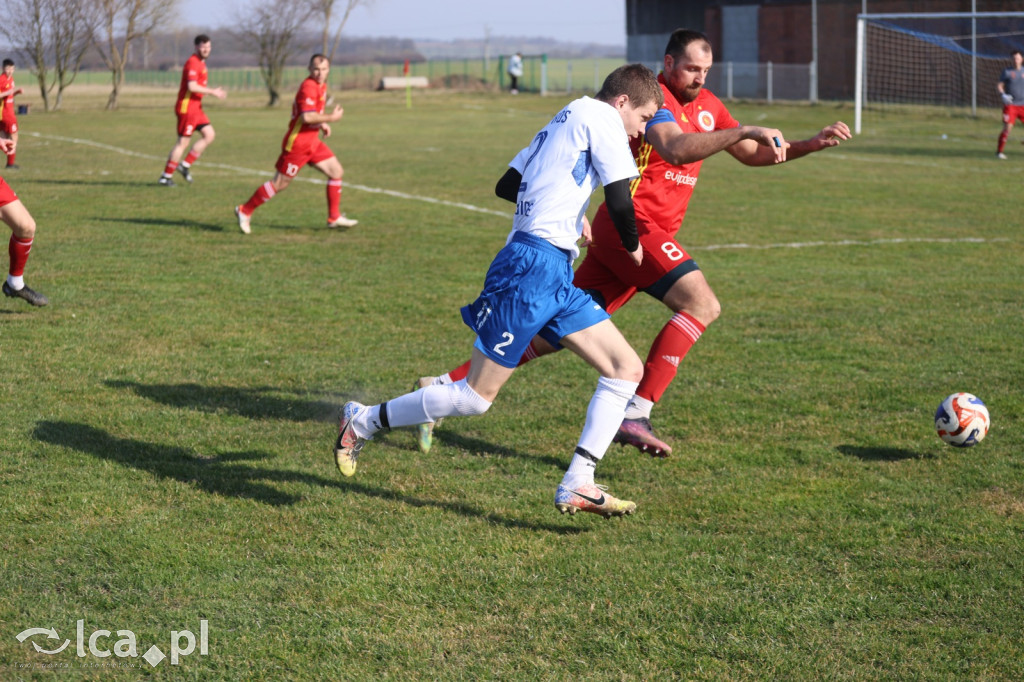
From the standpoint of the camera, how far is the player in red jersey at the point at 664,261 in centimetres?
583

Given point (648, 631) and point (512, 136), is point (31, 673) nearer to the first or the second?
point (648, 631)

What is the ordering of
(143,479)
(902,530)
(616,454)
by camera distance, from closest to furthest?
(902,530) < (143,479) < (616,454)

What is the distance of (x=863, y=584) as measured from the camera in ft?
13.9

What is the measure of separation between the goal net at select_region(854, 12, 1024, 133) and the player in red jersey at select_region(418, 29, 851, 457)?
28948 millimetres

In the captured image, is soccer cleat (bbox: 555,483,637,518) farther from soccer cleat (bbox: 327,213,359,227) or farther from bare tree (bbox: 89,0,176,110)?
bare tree (bbox: 89,0,176,110)

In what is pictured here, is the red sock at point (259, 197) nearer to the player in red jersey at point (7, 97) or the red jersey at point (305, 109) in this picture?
the red jersey at point (305, 109)

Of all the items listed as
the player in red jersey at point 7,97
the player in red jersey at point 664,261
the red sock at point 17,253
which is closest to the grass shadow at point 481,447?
the player in red jersey at point 664,261

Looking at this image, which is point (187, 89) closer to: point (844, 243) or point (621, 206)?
point (844, 243)

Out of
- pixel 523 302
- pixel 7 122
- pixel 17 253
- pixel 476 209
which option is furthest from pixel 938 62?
pixel 523 302

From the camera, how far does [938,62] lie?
3541 cm

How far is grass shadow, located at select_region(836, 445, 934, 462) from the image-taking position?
5.76 meters

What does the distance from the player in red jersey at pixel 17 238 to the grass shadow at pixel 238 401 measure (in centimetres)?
231

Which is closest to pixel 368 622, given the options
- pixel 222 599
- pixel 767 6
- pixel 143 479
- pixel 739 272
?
pixel 222 599

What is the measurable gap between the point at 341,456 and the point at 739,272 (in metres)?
6.75
